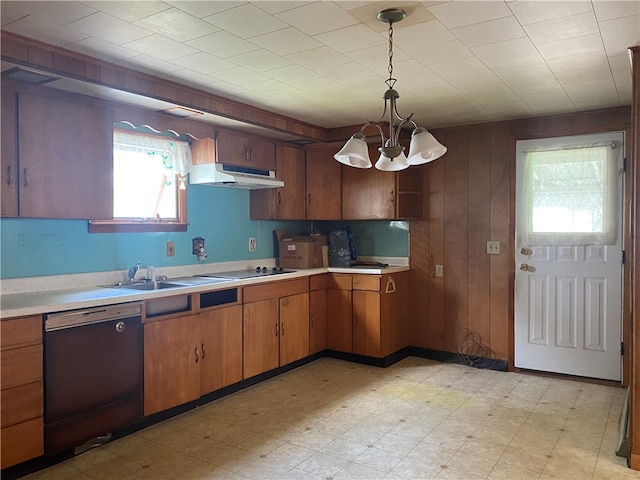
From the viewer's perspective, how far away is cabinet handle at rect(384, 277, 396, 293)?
4.55 metres

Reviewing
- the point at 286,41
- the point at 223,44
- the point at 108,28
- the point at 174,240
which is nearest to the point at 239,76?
the point at 223,44

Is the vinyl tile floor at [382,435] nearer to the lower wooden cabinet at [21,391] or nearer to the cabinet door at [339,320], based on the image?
the lower wooden cabinet at [21,391]

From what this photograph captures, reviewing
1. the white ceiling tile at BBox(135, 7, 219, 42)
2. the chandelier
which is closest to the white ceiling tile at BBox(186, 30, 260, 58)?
the white ceiling tile at BBox(135, 7, 219, 42)

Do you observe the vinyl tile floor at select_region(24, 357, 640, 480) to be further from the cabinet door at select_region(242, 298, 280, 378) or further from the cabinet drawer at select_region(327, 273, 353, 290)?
the cabinet drawer at select_region(327, 273, 353, 290)

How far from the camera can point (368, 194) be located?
15.9ft

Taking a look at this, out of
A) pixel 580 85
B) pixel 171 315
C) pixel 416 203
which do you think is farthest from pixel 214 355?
pixel 580 85

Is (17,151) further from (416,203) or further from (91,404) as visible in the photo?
(416,203)

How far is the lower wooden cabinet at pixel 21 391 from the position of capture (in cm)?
238

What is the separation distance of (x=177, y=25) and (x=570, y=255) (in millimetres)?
3602

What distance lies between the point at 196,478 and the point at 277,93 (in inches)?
101

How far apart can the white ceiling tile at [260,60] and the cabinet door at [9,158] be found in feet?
4.05

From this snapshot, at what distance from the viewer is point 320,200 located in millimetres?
5008

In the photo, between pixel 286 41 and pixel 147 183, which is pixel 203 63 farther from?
pixel 147 183

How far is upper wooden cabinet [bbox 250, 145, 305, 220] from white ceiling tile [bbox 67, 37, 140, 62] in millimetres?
2058
